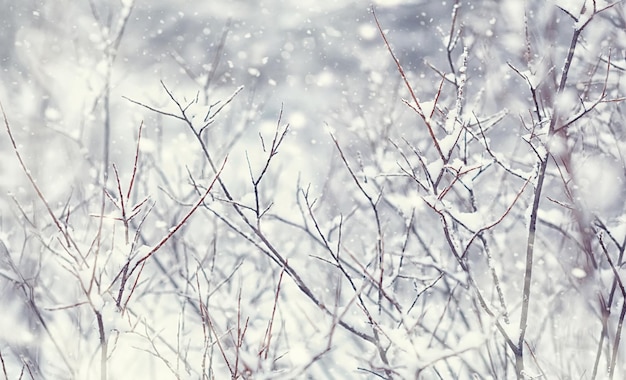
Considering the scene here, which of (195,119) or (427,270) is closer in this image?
(195,119)

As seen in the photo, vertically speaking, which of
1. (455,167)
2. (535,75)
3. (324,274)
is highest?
(324,274)

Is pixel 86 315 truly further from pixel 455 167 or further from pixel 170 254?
pixel 455 167

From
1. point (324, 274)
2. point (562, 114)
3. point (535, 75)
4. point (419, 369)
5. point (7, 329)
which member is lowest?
point (419, 369)

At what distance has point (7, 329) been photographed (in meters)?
4.25

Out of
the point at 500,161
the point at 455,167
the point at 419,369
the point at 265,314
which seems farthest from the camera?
the point at 265,314

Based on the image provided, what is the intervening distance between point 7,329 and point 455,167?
4.05 meters

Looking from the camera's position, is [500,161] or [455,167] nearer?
[455,167]

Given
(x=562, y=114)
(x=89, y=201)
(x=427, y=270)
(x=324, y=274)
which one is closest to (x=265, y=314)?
(x=324, y=274)

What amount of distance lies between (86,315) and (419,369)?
3461 mm

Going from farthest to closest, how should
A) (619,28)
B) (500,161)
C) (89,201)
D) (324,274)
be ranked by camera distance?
(324,274) → (89,201) → (619,28) → (500,161)

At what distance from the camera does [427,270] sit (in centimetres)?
480

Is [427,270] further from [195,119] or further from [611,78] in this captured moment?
[195,119]

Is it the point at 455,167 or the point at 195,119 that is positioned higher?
the point at 195,119

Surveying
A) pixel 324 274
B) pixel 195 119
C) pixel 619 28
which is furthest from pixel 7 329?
pixel 619 28
